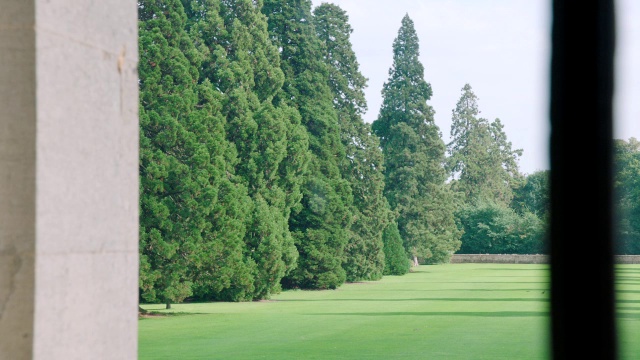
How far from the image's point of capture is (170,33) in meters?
20.7

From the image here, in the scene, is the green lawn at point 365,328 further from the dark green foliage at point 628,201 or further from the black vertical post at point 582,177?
the dark green foliage at point 628,201

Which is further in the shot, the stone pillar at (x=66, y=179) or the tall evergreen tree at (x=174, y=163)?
the tall evergreen tree at (x=174, y=163)

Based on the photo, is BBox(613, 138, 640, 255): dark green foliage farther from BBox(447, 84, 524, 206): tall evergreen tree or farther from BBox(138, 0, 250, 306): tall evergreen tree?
BBox(138, 0, 250, 306): tall evergreen tree

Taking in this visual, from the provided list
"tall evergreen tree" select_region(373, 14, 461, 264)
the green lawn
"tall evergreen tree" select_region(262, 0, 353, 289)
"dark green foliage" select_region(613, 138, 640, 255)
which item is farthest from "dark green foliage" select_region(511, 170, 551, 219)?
the green lawn

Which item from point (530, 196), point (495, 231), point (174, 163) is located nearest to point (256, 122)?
point (174, 163)

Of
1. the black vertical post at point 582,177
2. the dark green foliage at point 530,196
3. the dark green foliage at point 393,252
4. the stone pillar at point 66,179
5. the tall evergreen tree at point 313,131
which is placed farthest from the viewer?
the dark green foliage at point 530,196

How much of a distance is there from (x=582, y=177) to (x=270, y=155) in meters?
22.3

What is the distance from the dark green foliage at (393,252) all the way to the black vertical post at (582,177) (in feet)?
124

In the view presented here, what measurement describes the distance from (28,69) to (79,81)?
17 centimetres

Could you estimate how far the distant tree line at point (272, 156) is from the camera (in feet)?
67.3

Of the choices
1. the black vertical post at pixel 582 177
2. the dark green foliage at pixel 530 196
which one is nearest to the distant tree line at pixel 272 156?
the dark green foliage at pixel 530 196

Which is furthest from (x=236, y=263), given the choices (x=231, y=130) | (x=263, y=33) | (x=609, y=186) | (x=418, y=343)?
(x=609, y=186)

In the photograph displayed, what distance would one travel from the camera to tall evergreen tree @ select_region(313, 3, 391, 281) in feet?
118

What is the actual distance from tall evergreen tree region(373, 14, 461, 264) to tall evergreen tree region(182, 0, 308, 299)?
20448 millimetres
